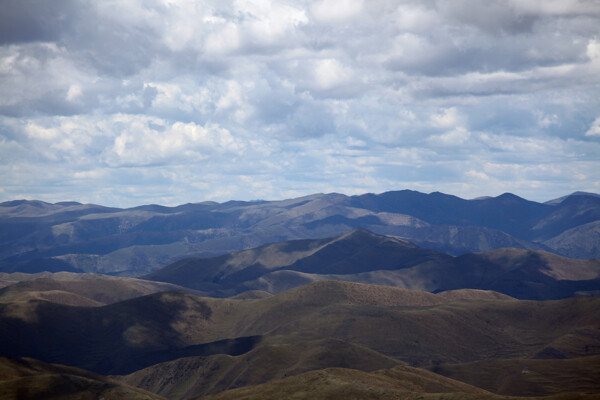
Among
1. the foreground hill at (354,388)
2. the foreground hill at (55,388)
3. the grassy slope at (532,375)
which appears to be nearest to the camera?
the foreground hill at (354,388)

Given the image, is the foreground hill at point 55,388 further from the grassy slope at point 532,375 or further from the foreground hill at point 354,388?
the grassy slope at point 532,375

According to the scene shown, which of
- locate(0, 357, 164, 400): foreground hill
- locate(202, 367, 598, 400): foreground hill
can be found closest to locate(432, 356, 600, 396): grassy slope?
locate(202, 367, 598, 400): foreground hill

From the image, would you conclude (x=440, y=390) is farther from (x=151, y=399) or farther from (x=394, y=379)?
(x=151, y=399)

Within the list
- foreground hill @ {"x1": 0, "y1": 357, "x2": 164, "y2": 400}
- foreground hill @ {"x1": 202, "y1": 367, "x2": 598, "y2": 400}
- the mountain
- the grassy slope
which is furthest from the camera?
the grassy slope

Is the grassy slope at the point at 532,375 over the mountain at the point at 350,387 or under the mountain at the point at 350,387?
under

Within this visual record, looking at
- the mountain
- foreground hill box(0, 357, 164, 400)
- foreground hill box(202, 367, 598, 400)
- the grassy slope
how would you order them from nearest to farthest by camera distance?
Result: foreground hill box(202, 367, 598, 400)
the mountain
foreground hill box(0, 357, 164, 400)
the grassy slope

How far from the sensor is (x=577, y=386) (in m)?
170

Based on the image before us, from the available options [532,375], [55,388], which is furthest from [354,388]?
[532,375]

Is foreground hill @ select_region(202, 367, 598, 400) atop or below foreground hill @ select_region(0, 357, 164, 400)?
atop

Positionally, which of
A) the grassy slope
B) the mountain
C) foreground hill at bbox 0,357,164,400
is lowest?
the grassy slope

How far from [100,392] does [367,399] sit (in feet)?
202

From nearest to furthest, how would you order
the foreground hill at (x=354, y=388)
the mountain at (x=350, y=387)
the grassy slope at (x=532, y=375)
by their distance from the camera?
the foreground hill at (x=354, y=388) → the mountain at (x=350, y=387) → the grassy slope at (x=532, y=375)

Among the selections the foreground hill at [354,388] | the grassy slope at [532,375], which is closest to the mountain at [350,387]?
the foreground hill at [354,388]

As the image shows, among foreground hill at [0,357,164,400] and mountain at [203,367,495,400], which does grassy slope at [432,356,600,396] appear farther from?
foreground hill at [0,357,164,400]
